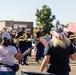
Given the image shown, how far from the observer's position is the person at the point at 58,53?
21.3ft

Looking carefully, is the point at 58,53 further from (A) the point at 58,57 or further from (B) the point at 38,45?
(B) the point at 38,45

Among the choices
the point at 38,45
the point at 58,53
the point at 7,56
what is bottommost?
the point at 38,45

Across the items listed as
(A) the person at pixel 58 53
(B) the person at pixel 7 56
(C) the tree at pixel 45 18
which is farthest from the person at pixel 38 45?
(C) the tree at pixel 45 18

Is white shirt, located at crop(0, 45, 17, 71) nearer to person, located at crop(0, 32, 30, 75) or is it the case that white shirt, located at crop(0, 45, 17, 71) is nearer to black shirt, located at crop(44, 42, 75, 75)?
person, located at crop(0, 32, 30, 75)

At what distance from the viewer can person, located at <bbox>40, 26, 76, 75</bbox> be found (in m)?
6.48

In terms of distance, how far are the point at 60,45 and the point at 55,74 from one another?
55 cm

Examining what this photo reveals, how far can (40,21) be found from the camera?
64.2 m

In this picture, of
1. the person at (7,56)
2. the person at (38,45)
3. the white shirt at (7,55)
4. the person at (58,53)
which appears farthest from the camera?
the person at (38,45)

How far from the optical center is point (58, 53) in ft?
21.4

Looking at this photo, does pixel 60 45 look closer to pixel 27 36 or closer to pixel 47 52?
pixel 47 52

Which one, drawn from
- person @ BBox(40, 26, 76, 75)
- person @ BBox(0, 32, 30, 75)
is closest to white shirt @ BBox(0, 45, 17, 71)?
person @ BBox(0, 32, 30, 75)

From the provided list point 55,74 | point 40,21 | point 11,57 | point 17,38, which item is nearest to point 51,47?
point 55,74

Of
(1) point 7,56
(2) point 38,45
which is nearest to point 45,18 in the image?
(2) point 38,45

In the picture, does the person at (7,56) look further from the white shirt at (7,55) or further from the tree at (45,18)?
the tree at (45,18)
